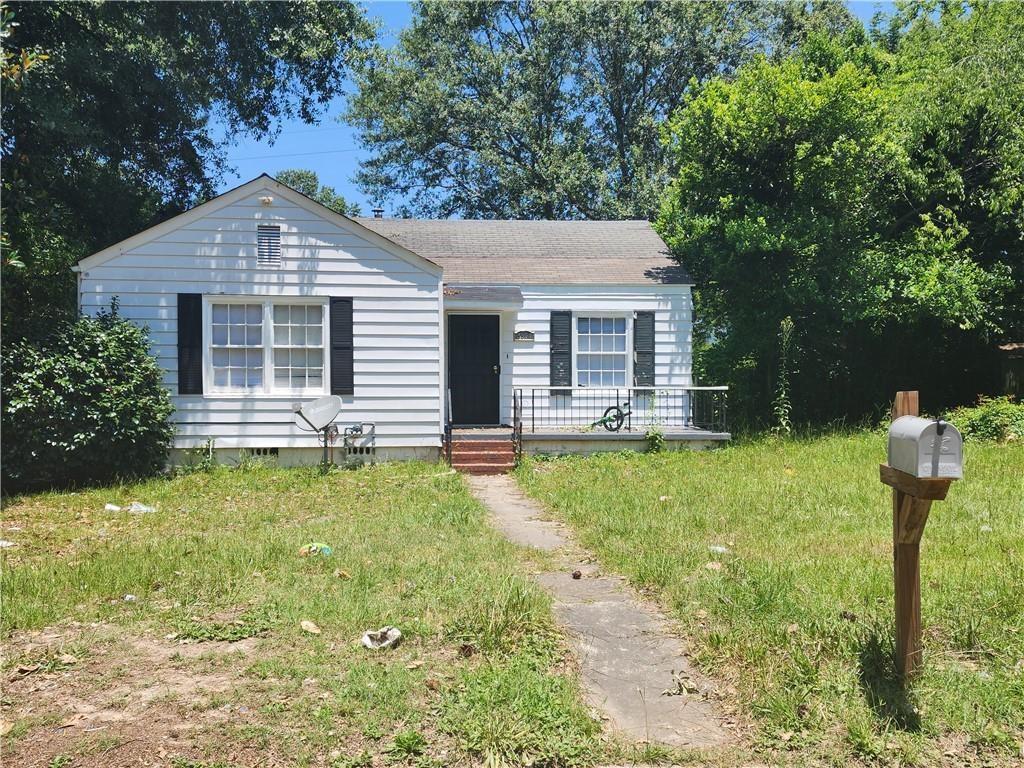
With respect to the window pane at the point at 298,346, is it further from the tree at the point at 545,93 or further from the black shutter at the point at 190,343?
the tree at the point at 545,93

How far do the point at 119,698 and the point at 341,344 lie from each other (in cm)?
885

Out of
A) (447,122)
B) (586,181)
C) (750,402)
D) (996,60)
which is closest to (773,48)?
(586,181)

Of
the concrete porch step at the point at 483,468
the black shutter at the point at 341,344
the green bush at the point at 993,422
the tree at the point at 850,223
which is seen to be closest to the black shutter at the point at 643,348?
the tree at the point at 850,223

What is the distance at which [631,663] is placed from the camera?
4.47m

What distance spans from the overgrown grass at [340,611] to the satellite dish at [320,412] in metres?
2.43

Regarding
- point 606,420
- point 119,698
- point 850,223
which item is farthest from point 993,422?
point 119,698

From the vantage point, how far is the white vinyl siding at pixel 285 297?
1205cm

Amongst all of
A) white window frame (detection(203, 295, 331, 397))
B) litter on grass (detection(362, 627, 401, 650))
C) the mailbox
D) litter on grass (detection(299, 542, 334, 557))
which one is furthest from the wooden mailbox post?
white window frame (detection(203, 295, 331, 397))

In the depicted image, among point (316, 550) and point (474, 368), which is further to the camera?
point (474, 368)

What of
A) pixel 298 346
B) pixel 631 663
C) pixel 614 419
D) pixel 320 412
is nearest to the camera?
pixel 631 663

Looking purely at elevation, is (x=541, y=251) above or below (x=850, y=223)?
below

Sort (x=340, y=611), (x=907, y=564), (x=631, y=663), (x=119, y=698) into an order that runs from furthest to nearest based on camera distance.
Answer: (x=340, y=611) → (x=631, y=663) → (x=907, y=564) → (x=119, y=698)

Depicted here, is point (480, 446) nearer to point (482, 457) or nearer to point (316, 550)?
point (482, 457)

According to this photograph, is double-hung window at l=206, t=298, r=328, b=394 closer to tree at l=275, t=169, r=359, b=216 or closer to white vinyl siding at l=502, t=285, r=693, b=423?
white vinyl siding at l=502, t=285, r=693, b=423
